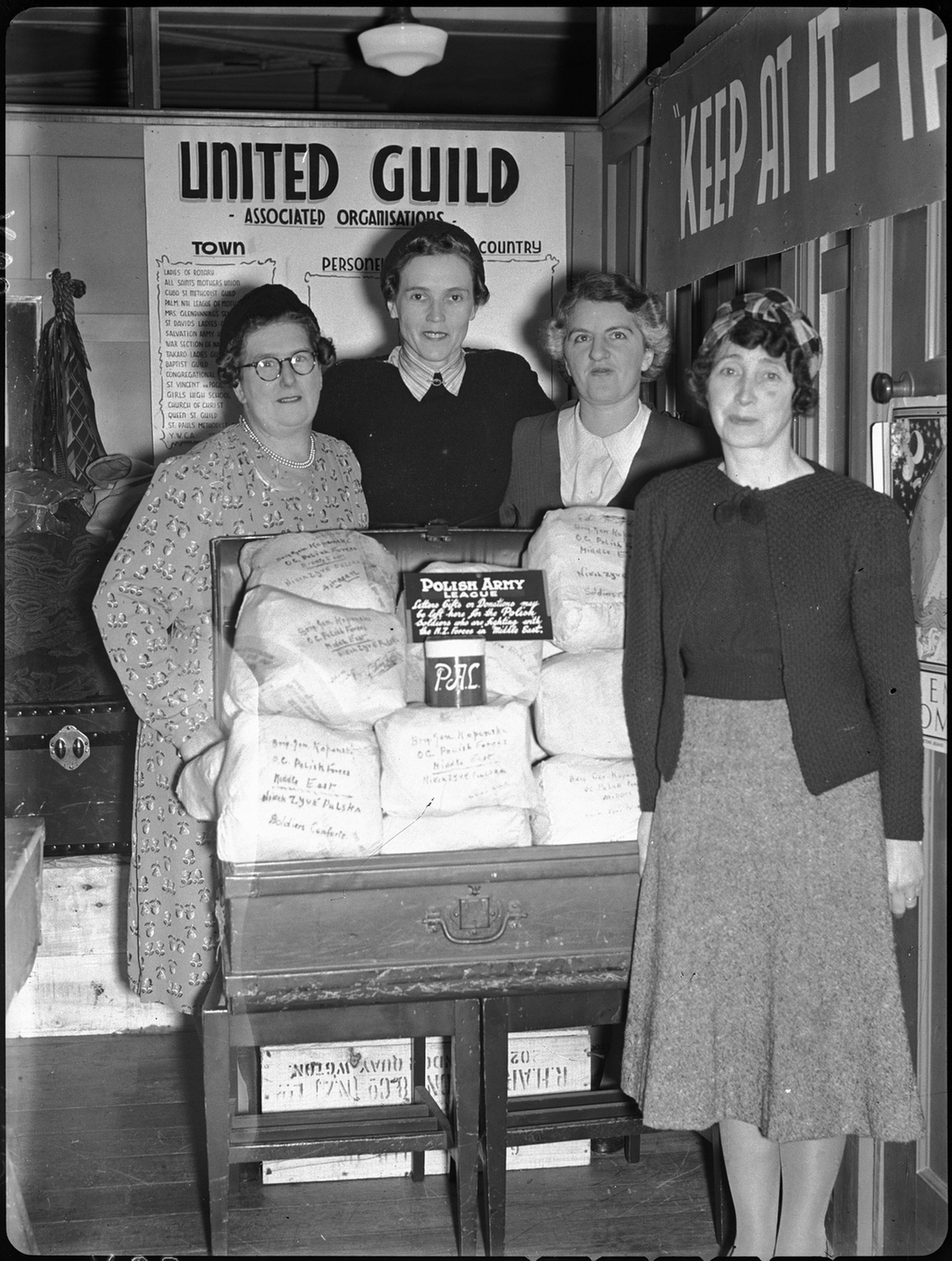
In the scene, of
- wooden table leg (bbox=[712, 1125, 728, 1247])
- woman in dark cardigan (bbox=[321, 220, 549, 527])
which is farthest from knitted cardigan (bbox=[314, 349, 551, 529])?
wooden table leg (bbox=[712, 1125, 728, 1247])

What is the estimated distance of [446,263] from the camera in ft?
6.50

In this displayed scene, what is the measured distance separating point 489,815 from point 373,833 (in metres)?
0.15

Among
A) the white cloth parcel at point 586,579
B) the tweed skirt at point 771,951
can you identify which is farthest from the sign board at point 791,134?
the tweed skirt at point 771,951

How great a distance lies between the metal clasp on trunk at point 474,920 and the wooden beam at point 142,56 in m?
1.34

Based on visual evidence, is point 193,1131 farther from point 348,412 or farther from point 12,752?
point 348,412

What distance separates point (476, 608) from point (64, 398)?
0.72 meters

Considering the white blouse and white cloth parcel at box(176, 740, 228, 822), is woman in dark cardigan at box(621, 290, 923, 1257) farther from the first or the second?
white cloth parcel at box(176, 740, 228, 822)

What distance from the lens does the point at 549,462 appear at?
1.95 metres

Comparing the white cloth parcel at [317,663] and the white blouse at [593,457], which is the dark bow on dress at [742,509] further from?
the white cloth parcel at [317,663]

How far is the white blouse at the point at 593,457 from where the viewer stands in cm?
186

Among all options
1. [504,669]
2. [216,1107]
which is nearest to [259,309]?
[504,669]

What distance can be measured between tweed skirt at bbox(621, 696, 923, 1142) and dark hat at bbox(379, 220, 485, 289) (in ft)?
2.64

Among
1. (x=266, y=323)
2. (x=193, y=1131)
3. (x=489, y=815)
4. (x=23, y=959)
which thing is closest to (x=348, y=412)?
(x=266, y=323)

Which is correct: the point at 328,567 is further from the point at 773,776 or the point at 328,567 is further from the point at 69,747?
the point at 69,747
